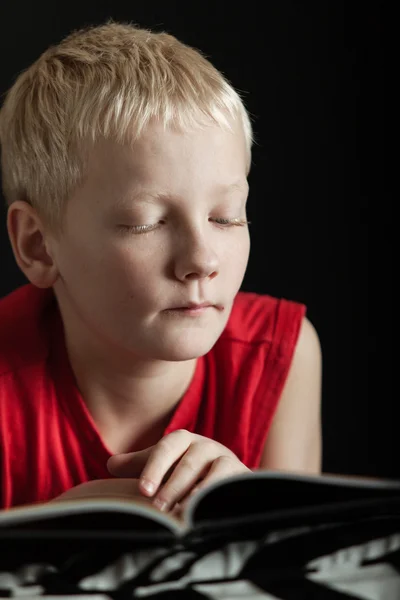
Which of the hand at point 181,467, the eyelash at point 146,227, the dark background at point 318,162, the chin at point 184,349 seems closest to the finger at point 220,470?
the hand at point 181,467

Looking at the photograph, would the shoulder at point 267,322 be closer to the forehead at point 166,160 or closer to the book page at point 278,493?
the forehead at point 166,160

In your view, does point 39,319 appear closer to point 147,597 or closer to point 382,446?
point 147,597

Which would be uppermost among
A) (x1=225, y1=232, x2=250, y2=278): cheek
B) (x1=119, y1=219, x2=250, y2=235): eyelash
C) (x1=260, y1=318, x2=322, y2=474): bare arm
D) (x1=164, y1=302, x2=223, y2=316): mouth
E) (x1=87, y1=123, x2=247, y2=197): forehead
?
(x1=87, y1=123, x2=247, y2=197): forehead

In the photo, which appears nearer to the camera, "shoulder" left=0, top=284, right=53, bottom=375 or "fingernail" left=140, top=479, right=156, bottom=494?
"fingernail" left=140, top=479, right=156, bottom=494

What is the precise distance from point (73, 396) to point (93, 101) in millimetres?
385

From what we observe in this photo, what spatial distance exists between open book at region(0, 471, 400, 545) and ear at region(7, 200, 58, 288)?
0.44 m

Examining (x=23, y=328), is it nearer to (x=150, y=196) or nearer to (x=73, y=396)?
(x=73, y=396)

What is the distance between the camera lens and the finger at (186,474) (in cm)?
86

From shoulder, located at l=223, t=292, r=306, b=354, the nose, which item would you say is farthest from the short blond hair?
shoulder, located at l=223, t=292, r=306, b=354

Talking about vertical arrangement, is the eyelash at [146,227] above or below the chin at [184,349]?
above

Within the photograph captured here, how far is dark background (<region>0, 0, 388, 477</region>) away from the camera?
1.47 meters

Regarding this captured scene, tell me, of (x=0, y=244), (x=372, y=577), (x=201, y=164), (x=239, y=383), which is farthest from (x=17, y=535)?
(x=0, y=244)

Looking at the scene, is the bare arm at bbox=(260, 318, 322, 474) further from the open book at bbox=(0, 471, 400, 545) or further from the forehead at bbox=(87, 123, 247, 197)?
the open book at bbox=(0, 471, 400, 545)

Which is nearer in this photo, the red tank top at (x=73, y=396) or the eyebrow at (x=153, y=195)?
the eyebrow at (x=153, y=195)
